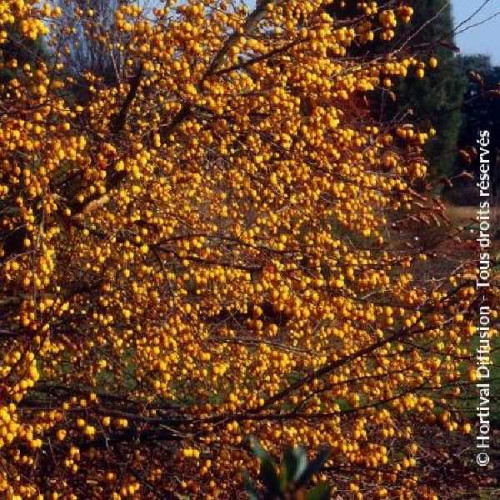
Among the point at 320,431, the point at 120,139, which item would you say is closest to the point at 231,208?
the point at 120,139

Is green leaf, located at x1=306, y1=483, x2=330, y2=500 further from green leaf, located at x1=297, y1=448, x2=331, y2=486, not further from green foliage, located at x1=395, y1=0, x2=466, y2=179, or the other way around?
green foliage, located at x1=395, y1=0, x2=466, y2=179

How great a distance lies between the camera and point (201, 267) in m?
4.80

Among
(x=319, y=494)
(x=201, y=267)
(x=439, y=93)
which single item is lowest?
(x=319, y=494)

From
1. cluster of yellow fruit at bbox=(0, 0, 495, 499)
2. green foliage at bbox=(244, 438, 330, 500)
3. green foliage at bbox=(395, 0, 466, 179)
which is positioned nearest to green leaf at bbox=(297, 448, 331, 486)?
green foliage at bbox=(244, 438, 330, 500)

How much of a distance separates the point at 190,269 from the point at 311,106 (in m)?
1.25

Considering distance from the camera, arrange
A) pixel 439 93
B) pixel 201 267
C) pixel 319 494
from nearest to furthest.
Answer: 1. pixel 319 494
2. pixel 201 267
3. pixel 439 93

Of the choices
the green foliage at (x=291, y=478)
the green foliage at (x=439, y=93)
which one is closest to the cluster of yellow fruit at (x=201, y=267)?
the green foliage at (x=291, y=478)

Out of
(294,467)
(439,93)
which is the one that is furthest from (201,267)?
(439,93)

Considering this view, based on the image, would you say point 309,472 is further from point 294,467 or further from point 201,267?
point 201,267

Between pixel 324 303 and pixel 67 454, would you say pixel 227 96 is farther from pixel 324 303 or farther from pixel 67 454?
pixel 67 454

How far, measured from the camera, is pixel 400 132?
17.7ft

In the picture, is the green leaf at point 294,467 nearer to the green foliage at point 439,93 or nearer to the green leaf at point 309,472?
the green leaf at point 309,472

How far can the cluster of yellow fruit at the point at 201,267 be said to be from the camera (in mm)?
4234

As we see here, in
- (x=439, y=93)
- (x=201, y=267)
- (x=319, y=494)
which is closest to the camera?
(x=319, y=494)
